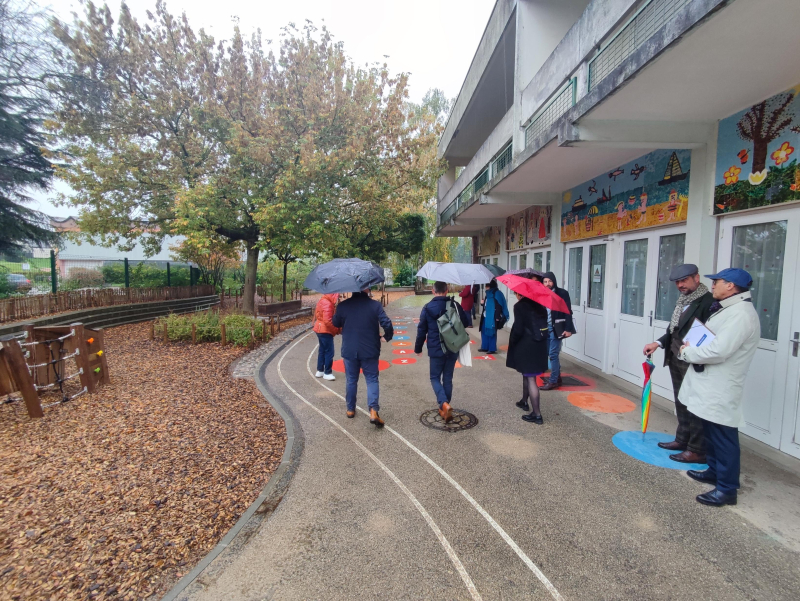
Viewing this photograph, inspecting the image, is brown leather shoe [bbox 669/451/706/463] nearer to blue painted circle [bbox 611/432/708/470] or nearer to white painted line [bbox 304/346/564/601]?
blue painted circle [bbox 611/432/708/470]

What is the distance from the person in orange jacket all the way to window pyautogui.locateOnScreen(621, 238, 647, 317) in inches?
197

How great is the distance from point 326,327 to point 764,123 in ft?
20.3

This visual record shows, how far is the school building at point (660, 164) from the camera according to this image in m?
3.59

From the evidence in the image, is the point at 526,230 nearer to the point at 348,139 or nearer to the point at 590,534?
the point at 348,139

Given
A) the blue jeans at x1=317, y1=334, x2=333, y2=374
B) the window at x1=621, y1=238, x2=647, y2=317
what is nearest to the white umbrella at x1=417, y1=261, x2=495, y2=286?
the blue jeans at x1=317, y1=334, x2=333, y2=374

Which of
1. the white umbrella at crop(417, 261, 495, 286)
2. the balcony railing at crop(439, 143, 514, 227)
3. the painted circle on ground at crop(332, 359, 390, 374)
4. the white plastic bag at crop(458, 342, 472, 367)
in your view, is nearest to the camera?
the white plastic bag at crop(458, 342, 472, 367)

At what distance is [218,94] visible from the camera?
1326cm

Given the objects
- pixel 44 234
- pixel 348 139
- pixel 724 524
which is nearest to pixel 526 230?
pixel 348 139

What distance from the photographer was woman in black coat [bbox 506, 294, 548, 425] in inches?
191

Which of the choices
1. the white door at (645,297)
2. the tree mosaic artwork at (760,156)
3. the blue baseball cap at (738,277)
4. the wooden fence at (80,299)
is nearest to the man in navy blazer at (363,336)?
the blue baseball cap at (738,277)

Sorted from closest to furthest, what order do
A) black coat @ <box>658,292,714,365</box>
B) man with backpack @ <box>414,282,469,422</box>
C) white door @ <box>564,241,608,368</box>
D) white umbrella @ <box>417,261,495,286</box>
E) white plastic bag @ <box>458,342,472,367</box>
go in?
1. black coat @ <box>658,292,714,365</box>
2. man with backpack @ <box>414,282,469,422</box>
3. white plastic bag @ <box>458,342,472,367</box>
4. white umbrella @ <box>417,261,495,286</box>
5. white door @ <box>564,241,608,368</box>

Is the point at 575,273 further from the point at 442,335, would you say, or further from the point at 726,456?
the point at 726,456

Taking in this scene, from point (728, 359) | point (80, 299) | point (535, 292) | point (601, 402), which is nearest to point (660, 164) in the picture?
point (535, 292)

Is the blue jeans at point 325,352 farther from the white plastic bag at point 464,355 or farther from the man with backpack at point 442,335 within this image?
the white plastic bag at point 464,355
